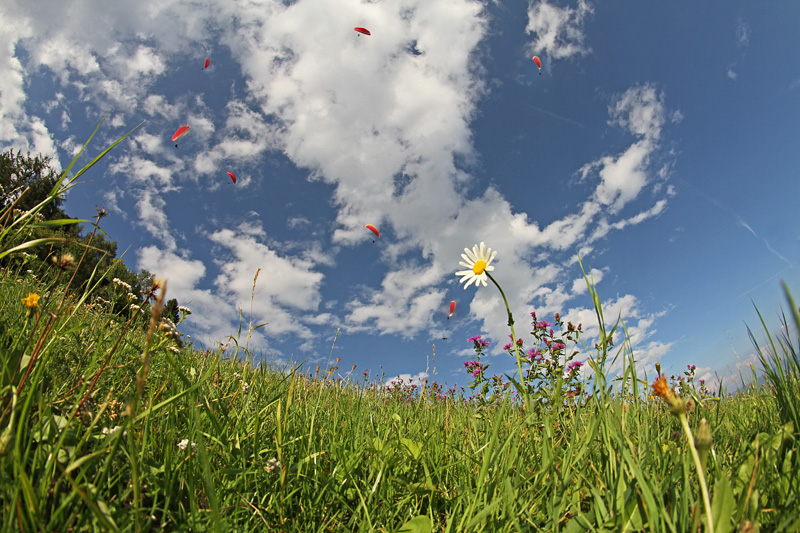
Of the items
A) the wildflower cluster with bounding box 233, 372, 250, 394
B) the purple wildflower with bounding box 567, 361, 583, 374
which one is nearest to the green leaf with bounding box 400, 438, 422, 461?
the wildflower cluster with bounding box 233, 372, 250, 394

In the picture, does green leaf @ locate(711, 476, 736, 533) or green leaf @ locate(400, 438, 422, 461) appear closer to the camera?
green leaf @ locate(711, 476, 736, 533)

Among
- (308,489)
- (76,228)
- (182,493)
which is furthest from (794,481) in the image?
(76,228)

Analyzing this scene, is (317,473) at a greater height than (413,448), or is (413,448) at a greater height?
(413,448)

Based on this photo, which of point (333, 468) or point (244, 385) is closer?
point (333, 468)

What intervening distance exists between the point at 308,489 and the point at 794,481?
177 centimetres

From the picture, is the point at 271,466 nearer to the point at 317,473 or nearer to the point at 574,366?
the point at 317,473

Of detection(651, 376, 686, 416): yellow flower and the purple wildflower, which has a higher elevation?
the purple wildflower

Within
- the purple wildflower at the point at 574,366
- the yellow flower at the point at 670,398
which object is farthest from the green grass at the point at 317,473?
the purple wildflower at the point at 574,366

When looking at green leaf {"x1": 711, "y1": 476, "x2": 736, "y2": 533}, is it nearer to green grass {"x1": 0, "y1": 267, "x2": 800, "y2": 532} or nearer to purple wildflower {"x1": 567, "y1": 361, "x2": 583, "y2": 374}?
green grass {"x1": 0, "y1": 267, "x2": 800, "y2": 532}

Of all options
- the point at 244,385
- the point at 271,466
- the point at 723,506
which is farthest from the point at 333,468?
the point at 723,506

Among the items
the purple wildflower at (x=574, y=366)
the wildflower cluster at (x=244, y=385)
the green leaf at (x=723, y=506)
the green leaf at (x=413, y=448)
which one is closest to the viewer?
the green leaf at (x=723, y=506)

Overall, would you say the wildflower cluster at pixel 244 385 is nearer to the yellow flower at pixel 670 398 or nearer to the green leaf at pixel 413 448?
the green leaf at pixel 413 448

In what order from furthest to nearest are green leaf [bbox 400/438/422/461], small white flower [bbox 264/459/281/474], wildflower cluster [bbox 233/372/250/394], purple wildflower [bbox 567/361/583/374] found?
purple wildflower [bbox 567/361/583/374], wildflower cluster [bbox 233/372/250/394], green leaf [bbox 400/438/422/461], small white flower [bbox 264/459/281/474]

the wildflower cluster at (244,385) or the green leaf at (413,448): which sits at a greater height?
the wildflower cluster at (244,385)
